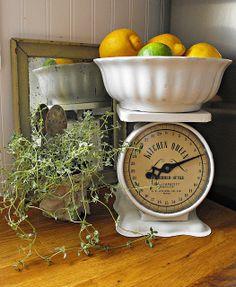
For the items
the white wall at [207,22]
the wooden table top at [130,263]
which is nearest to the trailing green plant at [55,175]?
the wooden table top at [130,263]

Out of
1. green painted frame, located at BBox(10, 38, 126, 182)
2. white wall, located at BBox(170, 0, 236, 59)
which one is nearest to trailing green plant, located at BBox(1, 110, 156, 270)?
green painted frame, located at BBox(10, 38, 126, 182)

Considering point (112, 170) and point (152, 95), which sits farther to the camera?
point (112, 170)

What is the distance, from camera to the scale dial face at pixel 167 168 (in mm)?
812

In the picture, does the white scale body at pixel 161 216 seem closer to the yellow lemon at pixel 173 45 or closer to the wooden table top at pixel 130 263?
the wooden table top at pixel 130 263

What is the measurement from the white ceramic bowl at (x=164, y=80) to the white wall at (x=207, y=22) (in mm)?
213

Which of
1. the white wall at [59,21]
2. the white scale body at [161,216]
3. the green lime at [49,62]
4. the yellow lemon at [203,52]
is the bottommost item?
the white scale body at [161,216]

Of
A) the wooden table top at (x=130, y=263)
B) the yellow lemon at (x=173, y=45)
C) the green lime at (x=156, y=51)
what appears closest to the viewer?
the wooden table top at (x=130, y=263)

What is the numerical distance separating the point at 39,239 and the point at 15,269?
0.40 ft

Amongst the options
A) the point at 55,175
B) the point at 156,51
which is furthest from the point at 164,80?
the point at 55,175

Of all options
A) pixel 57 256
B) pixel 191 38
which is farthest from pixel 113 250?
pixel 191 38

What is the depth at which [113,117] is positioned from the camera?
3.51 ft

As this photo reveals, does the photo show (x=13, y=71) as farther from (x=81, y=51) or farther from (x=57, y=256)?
(x=57, y=256)

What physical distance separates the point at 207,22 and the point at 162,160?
46 centimetres

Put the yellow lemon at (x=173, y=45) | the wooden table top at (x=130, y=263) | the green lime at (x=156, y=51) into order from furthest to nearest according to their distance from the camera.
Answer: the yellow lemon at (x=173, y=45), the green lime at (x=156, y=51), the wooden table top at (x=130, y=263)
